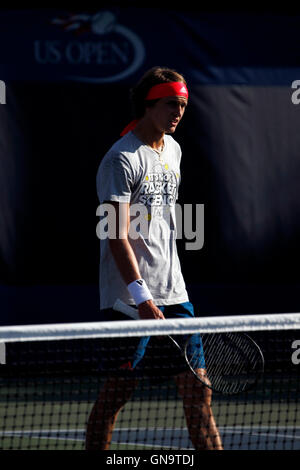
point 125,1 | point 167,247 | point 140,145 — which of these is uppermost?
point 125,1

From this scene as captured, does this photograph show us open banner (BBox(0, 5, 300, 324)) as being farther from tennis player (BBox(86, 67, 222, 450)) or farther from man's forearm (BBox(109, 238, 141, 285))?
man's forearm (BBox(109, 238, 141, 285))

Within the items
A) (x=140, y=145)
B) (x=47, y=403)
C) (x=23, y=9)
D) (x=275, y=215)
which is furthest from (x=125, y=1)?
(x=140, y=145)

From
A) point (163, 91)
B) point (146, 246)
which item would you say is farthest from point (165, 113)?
point (146, 246)

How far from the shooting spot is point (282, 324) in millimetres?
3846

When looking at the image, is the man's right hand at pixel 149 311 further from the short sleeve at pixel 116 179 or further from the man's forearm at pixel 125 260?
the short sleeve at pixel 116 179

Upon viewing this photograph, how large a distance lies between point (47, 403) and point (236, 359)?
9.27ft

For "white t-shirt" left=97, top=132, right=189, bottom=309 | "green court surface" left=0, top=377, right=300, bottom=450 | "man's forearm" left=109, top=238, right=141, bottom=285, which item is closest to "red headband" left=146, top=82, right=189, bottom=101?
"white t-shirt" left=97, top=132, right=189, bottom=309

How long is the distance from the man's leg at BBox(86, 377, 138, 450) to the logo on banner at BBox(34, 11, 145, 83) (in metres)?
4.07

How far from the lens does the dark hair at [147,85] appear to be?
3.95 metres

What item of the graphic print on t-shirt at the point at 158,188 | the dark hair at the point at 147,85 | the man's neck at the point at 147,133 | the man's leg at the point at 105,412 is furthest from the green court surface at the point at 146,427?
the dark hair at the point at 147,85

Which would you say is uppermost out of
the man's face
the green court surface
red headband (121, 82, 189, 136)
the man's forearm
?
red headband (121, 82, 189, 136)

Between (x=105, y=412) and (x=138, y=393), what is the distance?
3.09 m

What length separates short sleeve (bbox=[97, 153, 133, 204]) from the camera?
3.79 metres

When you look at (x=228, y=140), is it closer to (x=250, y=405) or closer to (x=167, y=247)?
(x=250, y=405)
